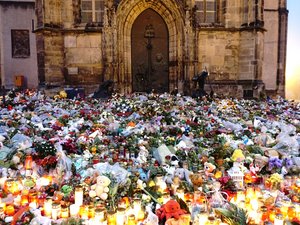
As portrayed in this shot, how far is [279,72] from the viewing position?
1655cm

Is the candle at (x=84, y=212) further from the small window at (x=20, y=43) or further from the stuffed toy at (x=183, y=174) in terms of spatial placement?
the small window at (x=20, y=43)

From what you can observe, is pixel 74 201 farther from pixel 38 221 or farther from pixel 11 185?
pixel 11 185

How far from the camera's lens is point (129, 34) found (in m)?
12.4

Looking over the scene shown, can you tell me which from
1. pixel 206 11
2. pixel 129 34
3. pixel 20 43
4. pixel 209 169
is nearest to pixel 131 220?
pixel 209 169

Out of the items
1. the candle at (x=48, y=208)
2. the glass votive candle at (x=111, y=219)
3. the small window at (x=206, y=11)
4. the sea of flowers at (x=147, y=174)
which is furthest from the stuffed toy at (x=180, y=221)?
the small window at (x=206, y=11)

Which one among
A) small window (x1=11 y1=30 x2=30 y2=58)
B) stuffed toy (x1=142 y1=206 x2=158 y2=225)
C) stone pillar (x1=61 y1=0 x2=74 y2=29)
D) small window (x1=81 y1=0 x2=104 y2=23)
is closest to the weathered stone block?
stone pillar (x1=61 y1=0 x2=74 y2=29)

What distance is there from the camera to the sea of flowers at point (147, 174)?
108 inches

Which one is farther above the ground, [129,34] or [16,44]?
[16,44]

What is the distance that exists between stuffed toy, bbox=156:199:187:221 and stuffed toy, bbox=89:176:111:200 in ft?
2.16

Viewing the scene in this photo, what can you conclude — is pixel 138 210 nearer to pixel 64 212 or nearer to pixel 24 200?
pixel 64 212

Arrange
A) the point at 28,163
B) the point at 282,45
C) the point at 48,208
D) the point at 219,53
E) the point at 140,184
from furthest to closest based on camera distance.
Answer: the point at 282,45 → the point at 219,53 → the point at 28,163 → the point at 140,184 → the point at 48,208

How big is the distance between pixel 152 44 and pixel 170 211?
10732mm

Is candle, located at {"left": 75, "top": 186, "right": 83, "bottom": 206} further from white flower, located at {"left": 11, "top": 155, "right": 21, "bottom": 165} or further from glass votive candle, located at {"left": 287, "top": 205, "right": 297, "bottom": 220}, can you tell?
glass votive candle, located at {"left": 287, "top": 205, "right": 297, "bottom": 220}

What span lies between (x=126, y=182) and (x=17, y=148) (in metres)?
1.81
